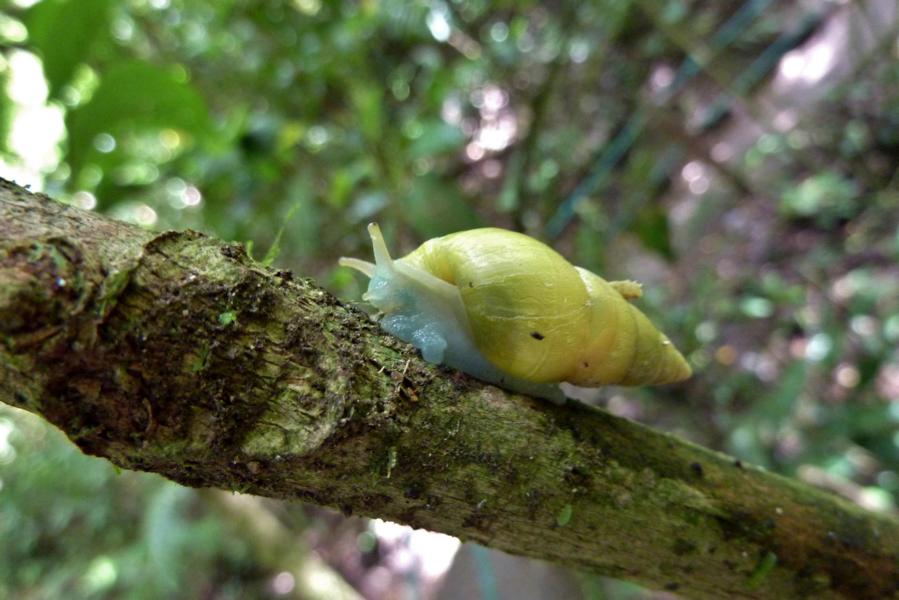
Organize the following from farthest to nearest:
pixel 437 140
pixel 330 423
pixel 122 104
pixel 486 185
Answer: pixel 486 185, pixel 437 140, pixel 122 104, pixel 330 423

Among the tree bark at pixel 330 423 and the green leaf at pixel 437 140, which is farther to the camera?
the green leaf at pixel 437 140

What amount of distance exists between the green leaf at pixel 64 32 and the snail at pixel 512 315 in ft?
4.79

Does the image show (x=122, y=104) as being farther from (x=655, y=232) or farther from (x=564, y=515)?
(x=655, y=232)

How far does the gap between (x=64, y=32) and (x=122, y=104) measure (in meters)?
0.24

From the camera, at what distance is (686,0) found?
4516mm

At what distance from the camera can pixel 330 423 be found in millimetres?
674

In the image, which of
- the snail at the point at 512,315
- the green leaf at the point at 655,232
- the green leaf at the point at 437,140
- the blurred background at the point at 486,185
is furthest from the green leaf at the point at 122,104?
the green leaf at the point at 655,232

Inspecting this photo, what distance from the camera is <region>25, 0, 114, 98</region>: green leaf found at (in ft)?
5.89

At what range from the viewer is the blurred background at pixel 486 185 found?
2354mm

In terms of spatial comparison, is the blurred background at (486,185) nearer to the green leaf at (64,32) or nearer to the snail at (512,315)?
the green leaf at (64,32)

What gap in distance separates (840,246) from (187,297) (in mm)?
3843

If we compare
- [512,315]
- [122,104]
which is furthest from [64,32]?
[512,315]

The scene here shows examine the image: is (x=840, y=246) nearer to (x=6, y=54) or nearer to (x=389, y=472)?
(x=389, y=472)

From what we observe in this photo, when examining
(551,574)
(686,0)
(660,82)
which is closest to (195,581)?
(551,574)
